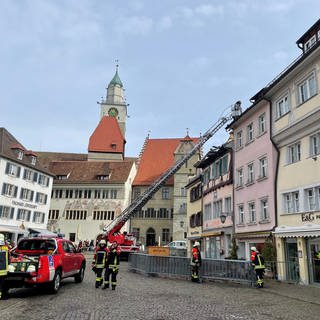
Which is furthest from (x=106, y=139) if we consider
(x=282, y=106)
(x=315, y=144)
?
(x=315, y=144)

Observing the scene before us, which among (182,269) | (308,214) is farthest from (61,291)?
(308,214)

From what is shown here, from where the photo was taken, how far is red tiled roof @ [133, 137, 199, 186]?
68.2 meters

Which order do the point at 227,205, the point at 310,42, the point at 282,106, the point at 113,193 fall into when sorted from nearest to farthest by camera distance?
the point at 282,106 → the point at 310,42 → the point at 227,205 → the point at 113,193

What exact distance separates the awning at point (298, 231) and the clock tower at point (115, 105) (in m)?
73.0

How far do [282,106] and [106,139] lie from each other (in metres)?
58.5

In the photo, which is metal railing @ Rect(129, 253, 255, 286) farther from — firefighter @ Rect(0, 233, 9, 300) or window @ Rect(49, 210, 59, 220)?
window @ Rect(49, 210, 59, 220)

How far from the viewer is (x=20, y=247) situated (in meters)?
14.1

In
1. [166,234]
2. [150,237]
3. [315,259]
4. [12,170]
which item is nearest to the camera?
[315,259]

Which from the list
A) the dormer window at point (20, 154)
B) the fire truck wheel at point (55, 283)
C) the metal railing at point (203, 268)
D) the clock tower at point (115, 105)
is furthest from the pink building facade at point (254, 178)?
the clock tower at point (115, 105)

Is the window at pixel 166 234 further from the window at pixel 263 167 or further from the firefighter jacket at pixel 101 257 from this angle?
the firefighter jacket at pixel 101 257

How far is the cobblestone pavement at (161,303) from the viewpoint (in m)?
9.29

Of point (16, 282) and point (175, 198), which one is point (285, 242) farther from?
point (175, 198)

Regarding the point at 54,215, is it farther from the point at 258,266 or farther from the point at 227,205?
the point at 258,266

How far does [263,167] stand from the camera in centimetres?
2286
